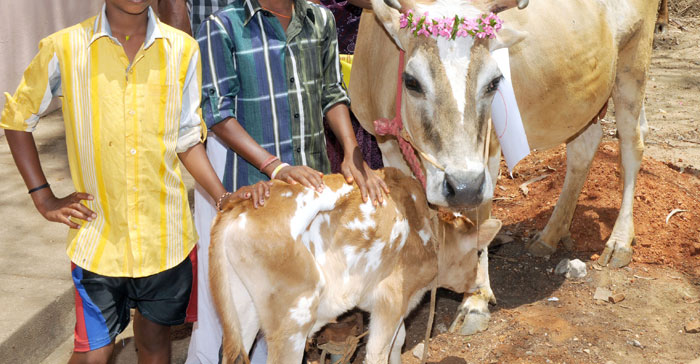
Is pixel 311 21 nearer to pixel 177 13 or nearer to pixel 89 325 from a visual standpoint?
pixel 177 13

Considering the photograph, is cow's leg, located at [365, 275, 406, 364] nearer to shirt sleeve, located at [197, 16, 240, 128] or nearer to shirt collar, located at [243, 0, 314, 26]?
shirt sleeve, located at [197, 16, 240, 128]

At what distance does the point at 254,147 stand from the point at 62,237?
107 inches

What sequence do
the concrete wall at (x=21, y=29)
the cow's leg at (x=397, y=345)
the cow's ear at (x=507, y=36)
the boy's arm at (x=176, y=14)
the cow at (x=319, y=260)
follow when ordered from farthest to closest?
the concrete wall at (x=21, y=29), the boy's arm at (x=176, y=14), the cow's leg at (x=397, y=345), the cow's ear at (x=507, y=36), the cow at (x=319, y=260)

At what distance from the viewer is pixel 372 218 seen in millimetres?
2910

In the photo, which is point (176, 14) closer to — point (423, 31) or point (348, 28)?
point (423, 31)

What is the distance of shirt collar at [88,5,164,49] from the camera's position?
260cm

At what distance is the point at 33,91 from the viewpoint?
2.58 m

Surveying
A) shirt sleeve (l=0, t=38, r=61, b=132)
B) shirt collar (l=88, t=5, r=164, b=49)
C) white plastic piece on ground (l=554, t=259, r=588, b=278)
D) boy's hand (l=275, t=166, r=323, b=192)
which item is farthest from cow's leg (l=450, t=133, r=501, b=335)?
shirt sleeve (l=0, t=38, r=61, b=132)

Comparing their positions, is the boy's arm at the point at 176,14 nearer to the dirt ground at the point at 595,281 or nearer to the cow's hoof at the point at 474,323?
the dirt ground at the point at 595,281

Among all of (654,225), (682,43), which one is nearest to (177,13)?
(654,225)

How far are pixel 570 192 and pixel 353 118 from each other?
5.94 feet

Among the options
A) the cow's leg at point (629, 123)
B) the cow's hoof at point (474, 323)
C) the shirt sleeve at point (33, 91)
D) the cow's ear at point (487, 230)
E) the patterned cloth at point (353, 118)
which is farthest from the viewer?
the cow's leg at point (629, 123)

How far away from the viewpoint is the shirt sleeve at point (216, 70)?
9.73 ft

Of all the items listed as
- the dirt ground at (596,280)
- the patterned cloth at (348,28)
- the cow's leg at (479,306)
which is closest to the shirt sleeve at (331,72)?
the cow's leg at (479,306)
